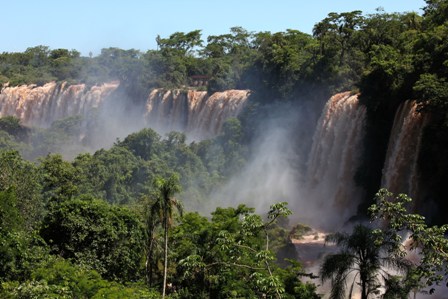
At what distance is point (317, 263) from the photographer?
27938mm

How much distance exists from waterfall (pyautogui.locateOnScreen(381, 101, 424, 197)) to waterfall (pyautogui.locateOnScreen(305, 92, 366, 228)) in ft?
13.3

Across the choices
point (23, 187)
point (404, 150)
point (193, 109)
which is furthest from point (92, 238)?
point (193, 109)

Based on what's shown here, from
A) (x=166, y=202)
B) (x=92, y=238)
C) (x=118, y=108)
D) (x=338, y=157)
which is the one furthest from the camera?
(x=118, y=108)

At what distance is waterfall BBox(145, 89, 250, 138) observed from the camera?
49.6 meters

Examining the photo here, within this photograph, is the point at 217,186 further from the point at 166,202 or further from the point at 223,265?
the point at 223,265

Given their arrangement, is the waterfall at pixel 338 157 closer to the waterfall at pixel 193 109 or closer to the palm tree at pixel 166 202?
the waterfall at pixel 193 109

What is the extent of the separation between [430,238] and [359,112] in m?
22.8

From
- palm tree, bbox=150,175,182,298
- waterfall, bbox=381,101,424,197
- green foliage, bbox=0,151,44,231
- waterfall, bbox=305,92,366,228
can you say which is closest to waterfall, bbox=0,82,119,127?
waterfall, bbox=305,92,366,228

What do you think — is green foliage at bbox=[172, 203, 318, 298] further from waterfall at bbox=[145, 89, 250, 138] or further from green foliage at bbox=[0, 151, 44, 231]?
waterfall at bbox=[145, 89, 250, 138]

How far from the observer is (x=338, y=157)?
35656mm

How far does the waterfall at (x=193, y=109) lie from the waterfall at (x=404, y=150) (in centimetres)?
2060

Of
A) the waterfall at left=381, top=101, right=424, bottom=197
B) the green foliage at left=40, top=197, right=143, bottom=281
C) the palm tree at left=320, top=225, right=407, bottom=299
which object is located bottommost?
the green foliage at left=40, top=197, right=143, bottom=281

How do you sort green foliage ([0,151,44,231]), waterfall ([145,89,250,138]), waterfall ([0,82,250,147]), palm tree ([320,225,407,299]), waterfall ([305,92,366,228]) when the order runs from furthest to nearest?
waterfall ([0,82,250,147]) → waterfall ([145,89,250,138]) → waterfall ([305,92,366,228]) → green foliage ([0,151,44,231]) → palm tree ([320,225,407,299])

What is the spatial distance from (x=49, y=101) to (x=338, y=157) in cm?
4182
